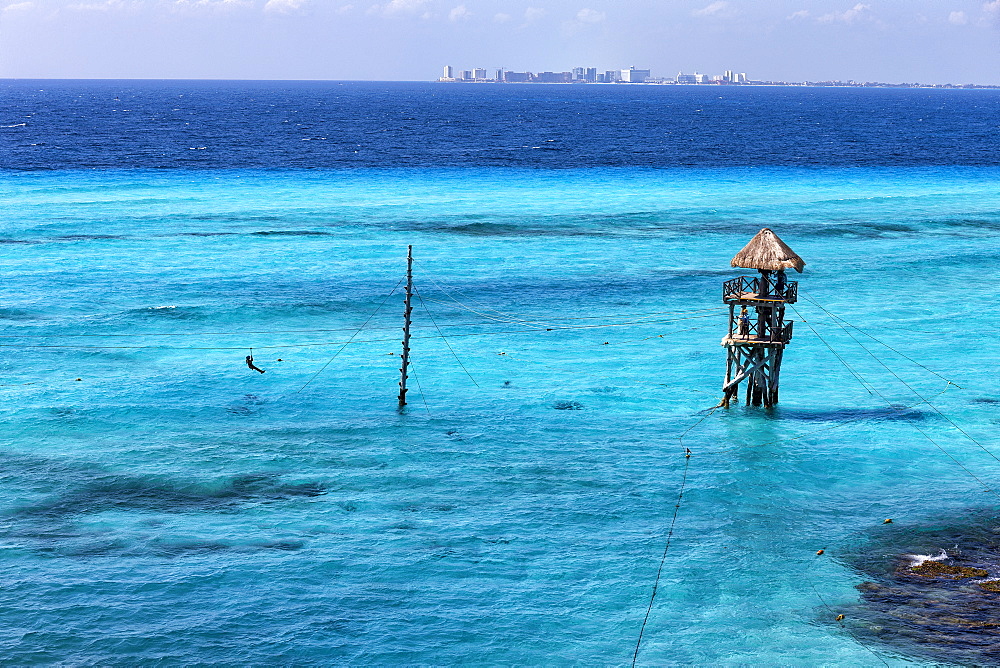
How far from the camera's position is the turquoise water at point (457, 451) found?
26.9 meters

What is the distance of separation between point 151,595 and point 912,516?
23305 mm

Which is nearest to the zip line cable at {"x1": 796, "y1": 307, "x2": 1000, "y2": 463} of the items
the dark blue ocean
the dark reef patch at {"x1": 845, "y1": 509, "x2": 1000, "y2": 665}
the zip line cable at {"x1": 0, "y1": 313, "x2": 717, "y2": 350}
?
the dark blue ocean

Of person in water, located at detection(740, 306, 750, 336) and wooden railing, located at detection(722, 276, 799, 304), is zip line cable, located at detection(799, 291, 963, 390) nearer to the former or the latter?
wooden railing, located at detection(722, 276, 799, 304)

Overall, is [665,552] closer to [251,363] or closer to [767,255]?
[767,255]

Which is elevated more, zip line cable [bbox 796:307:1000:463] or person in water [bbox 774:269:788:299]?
person in water [bbox 774:269:788:299]

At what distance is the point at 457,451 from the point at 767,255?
1359cm

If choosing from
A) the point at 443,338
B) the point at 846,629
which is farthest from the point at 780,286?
the point at 443,338

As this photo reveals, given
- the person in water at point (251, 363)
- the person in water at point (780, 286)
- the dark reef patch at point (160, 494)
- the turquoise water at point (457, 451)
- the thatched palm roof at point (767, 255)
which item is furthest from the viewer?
the person in water at point (251, 363)

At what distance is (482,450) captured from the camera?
3738cm

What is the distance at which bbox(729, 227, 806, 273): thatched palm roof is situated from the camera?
37031 mm

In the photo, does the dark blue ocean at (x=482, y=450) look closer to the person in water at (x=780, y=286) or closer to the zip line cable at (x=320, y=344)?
the zip line cable at (x=320, y=344)

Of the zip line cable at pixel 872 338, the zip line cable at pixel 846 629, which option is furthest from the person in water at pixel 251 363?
the zip line cable at pixel 872 338

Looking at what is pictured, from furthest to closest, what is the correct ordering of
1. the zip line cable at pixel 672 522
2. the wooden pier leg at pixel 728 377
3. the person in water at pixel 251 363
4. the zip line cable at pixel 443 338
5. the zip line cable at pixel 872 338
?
1. the zip line cable at pixel 443 338
2. the zip line cable at pixel 872 338
3. the person in water at pixel 251 363
4. the wooden pier leg at pixel 728 377
5. the zip line cable at pixel 672 522

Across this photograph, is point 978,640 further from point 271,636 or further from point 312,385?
point 312,385
